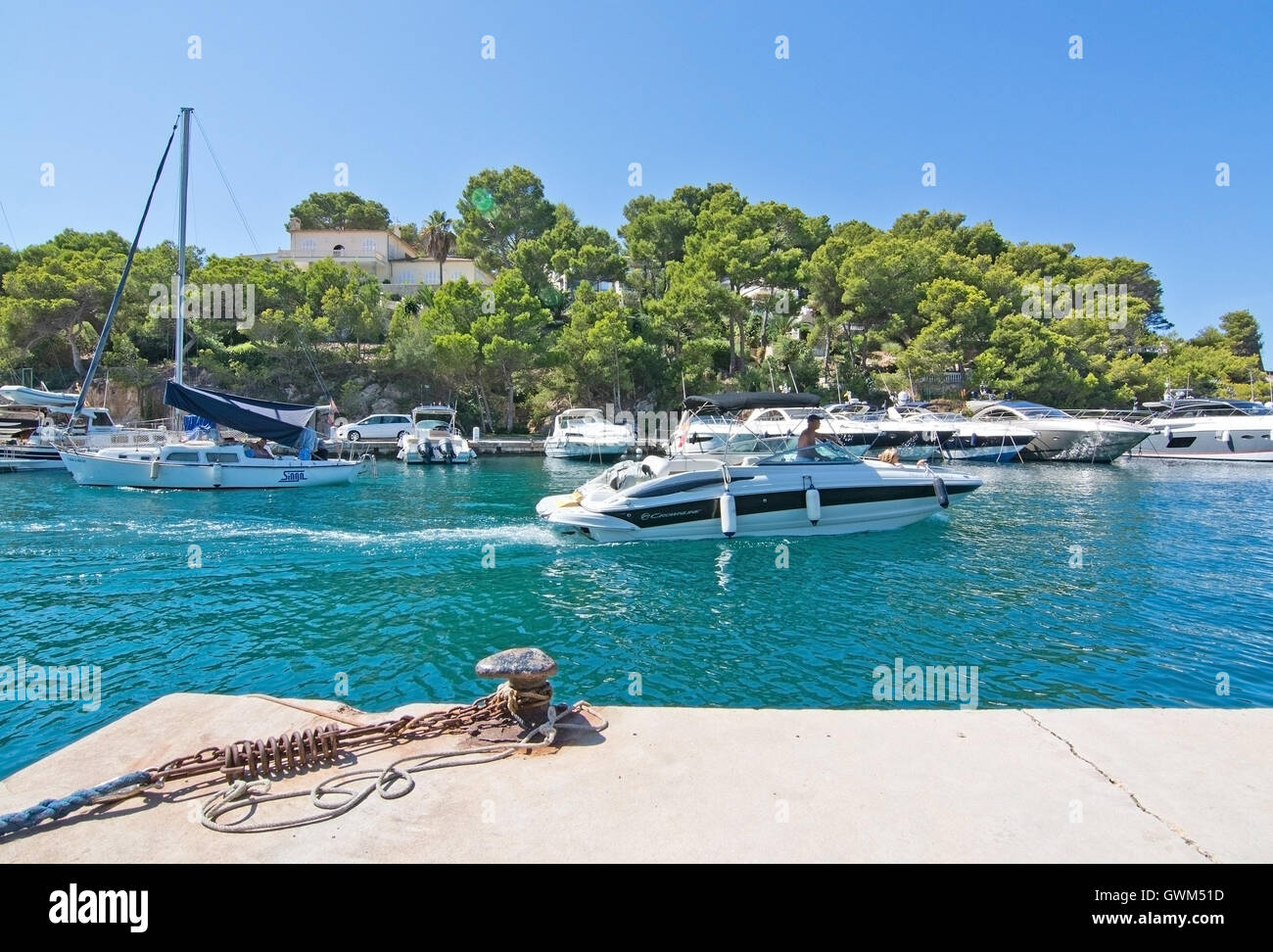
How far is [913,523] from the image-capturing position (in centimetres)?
1655

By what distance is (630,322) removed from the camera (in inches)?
1943

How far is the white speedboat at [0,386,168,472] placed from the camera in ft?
87.8

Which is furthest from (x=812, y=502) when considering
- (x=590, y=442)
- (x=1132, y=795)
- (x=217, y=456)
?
(x=590, y=442)

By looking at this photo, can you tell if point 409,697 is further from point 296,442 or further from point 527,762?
point 296,442

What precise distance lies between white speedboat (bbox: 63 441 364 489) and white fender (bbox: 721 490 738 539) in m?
18.0

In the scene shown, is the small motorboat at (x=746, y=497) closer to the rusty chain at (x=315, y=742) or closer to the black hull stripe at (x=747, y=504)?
the black hull stripe at (x=747, y=504)

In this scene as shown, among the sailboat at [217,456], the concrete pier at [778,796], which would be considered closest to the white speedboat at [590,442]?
the sailboat at [217,456]

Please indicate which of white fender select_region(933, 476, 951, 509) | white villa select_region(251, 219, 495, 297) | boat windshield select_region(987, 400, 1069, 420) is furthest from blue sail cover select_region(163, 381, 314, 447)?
white villa select_region(251, 219, 495, 297)

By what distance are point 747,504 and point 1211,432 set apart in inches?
1580

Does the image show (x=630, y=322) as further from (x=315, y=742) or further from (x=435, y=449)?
(x=315, y=742)

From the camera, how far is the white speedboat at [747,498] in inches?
566

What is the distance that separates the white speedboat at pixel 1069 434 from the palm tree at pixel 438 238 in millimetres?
46803

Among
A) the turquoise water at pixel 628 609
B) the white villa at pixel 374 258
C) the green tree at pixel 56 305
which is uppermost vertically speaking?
the white villa at pixel 374 258
